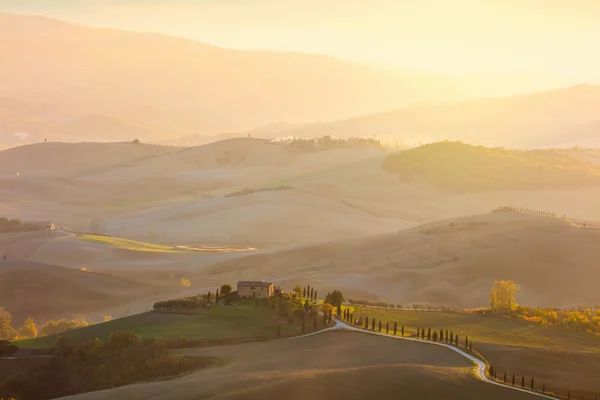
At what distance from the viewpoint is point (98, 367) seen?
64.6m

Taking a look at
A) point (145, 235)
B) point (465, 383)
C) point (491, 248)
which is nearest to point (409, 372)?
point (465, 383)

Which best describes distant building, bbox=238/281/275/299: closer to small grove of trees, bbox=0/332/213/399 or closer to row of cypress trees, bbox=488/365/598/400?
small grove of trees, bbox=0/332/213/399

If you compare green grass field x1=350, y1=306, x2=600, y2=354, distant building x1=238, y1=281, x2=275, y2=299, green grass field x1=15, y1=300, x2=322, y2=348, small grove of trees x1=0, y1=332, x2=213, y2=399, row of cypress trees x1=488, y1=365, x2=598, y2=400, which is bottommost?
small grove of trees x1=0, y1=332, x2=213, y2=399

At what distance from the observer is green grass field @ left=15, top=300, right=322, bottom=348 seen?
71.2m

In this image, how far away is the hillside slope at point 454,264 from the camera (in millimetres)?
111312

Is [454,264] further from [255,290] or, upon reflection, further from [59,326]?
[59,326]

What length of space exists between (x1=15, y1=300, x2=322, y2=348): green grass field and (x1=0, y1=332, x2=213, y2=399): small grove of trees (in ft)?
13.0

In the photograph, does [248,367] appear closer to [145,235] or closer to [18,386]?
[18,386]

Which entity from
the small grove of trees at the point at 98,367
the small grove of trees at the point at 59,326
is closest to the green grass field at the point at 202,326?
the small grove of trees at the point at 98,367

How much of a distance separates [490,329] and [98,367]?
97.8 feet

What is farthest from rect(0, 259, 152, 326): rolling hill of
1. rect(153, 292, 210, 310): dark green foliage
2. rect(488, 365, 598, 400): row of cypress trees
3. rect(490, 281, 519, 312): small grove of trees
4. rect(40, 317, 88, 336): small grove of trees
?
rect(488, 365, 598, 400): row of cypress trees

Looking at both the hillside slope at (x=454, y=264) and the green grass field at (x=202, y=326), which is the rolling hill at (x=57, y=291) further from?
the green grass field at (x=202, y=326)

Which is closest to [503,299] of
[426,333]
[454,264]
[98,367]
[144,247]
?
[426,333]

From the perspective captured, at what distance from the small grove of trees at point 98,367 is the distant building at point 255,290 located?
59.6 ft
